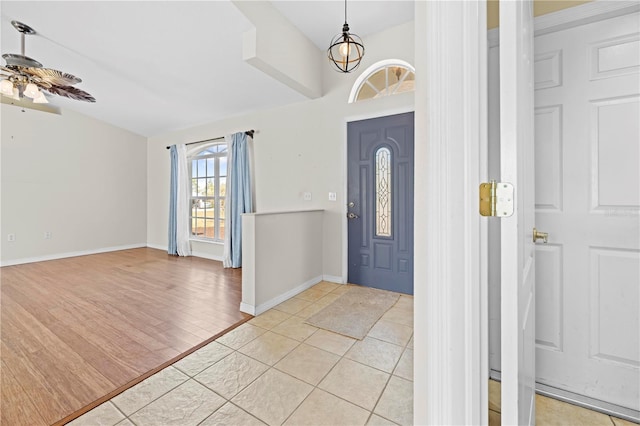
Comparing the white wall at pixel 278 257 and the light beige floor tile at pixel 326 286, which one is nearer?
the white wall at pixel 278 257

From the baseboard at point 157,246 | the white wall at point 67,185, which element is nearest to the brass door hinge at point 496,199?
the baseboard at point 157,246

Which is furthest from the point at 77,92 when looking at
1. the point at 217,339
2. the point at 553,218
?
the point at 553,218

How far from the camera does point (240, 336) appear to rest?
2.15 metres

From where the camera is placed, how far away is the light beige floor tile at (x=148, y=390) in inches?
56.7

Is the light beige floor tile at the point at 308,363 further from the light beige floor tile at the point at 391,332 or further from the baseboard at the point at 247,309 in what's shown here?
the baseboard at the point at 247,309

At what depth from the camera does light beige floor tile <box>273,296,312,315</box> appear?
263 centimetres

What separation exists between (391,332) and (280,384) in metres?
1.04

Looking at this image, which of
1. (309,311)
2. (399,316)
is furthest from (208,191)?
(399,316)

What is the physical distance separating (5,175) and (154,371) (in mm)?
5273

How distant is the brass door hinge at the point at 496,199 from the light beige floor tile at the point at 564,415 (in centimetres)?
139

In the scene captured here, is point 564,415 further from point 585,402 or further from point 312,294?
point 312,294

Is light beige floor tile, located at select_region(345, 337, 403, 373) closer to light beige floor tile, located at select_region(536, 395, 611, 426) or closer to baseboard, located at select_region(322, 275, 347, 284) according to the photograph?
light beige floor tile, located at select_region(536, 395, 611, 426)

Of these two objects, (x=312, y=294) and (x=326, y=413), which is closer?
(x=326, y=413)

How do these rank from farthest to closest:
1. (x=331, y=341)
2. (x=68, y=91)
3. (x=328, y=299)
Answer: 1. (x=68, y=91)
2. (x=328, y=299)
3. (x=331, y=341)
